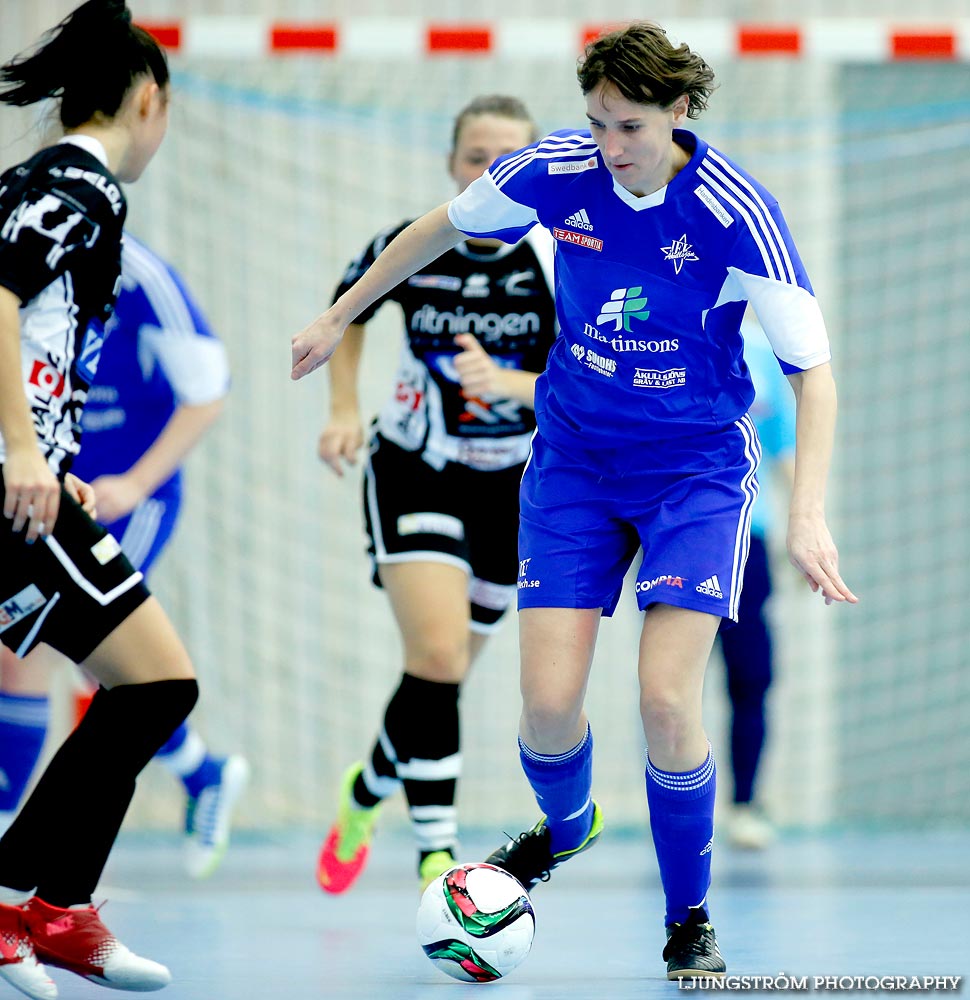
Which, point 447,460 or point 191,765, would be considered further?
point 191,765

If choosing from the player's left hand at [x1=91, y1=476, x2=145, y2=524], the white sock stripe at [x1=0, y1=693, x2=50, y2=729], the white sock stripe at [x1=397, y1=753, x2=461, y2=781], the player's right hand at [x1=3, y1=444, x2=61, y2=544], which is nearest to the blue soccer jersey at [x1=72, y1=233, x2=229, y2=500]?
the player's left hand at [x1=91, y1=476, x2=145, y2=524]

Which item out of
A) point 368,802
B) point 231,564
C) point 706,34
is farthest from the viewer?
point 231,564

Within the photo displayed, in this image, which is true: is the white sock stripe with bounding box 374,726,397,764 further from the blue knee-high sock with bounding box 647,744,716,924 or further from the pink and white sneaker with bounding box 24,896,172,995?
the pink and white sneaker with bounding box 24,896,172,995

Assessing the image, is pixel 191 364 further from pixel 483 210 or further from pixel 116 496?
pixel 483 210

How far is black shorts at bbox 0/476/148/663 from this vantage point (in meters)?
2.80

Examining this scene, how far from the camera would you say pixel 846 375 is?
755cm

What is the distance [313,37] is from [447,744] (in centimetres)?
298

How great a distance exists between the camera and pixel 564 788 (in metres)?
3.36

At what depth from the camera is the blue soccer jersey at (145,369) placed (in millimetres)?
4582

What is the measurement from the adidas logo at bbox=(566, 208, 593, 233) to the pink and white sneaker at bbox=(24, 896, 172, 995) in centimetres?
155

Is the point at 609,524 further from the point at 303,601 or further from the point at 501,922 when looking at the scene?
the point at 303,601

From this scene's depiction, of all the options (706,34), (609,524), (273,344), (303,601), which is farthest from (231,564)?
(609,524)

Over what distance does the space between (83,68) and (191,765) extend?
2591 mm

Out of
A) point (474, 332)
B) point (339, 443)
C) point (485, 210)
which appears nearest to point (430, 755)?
point (339, 443)
